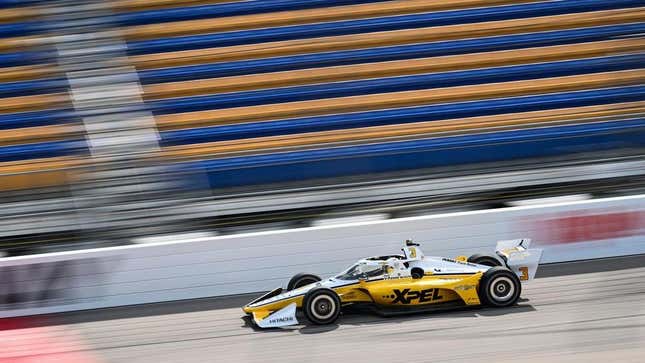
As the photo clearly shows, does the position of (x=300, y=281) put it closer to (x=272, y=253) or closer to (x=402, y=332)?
(x=272, y=253)

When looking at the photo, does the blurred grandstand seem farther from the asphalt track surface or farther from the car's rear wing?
the car's rear wing

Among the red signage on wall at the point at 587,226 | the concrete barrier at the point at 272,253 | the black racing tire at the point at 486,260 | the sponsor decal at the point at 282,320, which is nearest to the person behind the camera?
the sponsor decal at the point at 282,320

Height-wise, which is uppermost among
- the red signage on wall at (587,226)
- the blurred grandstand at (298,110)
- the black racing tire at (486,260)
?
the blurred grandstand at (298,110)

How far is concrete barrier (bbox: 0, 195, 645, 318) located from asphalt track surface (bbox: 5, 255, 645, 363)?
20 cm

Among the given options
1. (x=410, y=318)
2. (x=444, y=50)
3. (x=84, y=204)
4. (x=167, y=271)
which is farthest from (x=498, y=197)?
(x=84, y=204)

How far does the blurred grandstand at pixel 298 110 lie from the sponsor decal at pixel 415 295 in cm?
238

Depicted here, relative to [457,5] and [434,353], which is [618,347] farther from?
[457,5]

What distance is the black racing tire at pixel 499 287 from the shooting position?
6.21m

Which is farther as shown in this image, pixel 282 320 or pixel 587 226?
pixel 587 226

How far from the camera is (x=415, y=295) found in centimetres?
625

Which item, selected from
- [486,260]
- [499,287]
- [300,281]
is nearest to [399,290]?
[499,287]

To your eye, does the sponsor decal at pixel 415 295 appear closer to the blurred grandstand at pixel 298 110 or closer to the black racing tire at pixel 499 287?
the black racing tire at pixel 499 287

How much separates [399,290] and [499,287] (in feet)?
2.43

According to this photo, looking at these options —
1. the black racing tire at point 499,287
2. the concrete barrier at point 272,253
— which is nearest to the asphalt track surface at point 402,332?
the black racing tire at point 499,287
